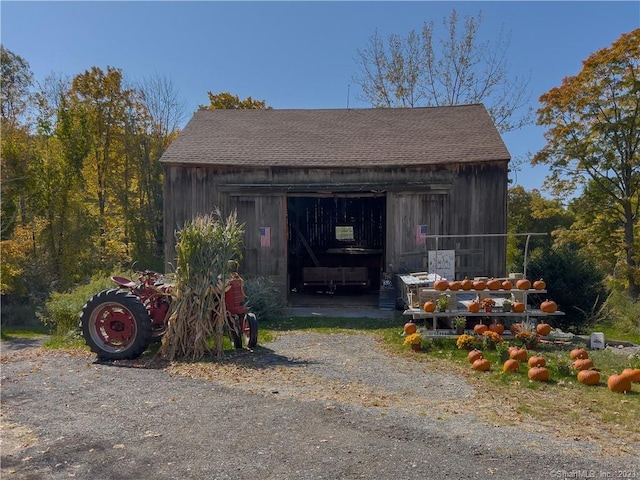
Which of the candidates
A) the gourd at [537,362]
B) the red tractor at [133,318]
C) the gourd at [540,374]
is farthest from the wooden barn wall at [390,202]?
the gourd at [540,374]

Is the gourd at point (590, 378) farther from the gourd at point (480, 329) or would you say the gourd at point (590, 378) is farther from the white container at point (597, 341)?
the white container at point (597, 341)

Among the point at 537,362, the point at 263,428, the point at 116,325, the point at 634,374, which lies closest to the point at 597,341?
the point at 634,374

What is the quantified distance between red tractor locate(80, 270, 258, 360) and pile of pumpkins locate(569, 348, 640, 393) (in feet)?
15.6

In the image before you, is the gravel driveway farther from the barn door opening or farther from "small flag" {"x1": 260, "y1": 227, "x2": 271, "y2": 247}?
the barn door opening

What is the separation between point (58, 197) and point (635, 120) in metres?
21.1

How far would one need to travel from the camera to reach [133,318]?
7684mm

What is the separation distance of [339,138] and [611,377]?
10.5 meters

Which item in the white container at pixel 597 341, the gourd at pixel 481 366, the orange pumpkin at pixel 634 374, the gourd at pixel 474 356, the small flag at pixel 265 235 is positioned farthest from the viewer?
the small flag at pixel 265 235

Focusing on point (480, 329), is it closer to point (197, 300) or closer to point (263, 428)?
point (197, 300)

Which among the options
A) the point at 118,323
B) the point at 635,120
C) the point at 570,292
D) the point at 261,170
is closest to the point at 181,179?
the point at 261,170

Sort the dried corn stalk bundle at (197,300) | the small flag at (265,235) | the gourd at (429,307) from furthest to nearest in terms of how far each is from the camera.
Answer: the small flag at (265,235) < the gourd at (429,307) < the dried corn stalk bundle at (197,300)

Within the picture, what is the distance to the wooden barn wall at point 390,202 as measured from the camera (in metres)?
13.2

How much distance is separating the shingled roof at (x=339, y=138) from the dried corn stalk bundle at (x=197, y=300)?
19.7 feet

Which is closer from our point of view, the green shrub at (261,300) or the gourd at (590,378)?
the gourd at (590,378)
